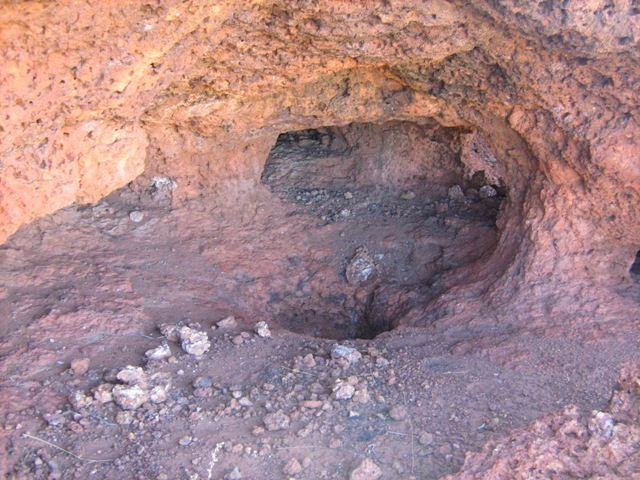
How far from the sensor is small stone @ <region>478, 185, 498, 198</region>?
5.54 meters

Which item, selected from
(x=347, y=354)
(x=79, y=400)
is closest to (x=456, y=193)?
(x=347, y=354)

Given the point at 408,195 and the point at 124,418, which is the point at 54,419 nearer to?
the point at 124,418

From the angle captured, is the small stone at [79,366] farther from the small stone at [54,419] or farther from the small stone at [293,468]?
the small stone at [293,468]

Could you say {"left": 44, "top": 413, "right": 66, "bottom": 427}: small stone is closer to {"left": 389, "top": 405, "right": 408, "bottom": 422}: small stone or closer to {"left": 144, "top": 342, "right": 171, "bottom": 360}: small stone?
{"left": 144, "top": 342, "right": 171, "bottom": 360}: small stone

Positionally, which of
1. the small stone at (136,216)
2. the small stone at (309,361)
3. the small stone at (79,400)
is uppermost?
the small stone at (136,216)

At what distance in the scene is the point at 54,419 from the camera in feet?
10.2

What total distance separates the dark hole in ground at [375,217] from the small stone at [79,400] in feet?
5.96

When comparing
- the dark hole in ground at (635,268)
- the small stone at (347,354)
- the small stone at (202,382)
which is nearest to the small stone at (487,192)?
the dark hole in ground at (635,268)

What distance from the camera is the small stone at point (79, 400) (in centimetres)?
320

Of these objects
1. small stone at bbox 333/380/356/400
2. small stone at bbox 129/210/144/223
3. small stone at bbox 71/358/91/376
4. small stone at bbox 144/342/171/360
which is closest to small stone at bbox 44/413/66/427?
small stone at bbox 71/358/91/376

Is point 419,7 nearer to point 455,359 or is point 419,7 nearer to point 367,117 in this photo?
point 367,117

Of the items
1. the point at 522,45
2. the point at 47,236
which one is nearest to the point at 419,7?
the point at 522,45

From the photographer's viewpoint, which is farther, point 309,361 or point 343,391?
point 309,361

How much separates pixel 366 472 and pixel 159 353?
4.73 feet
